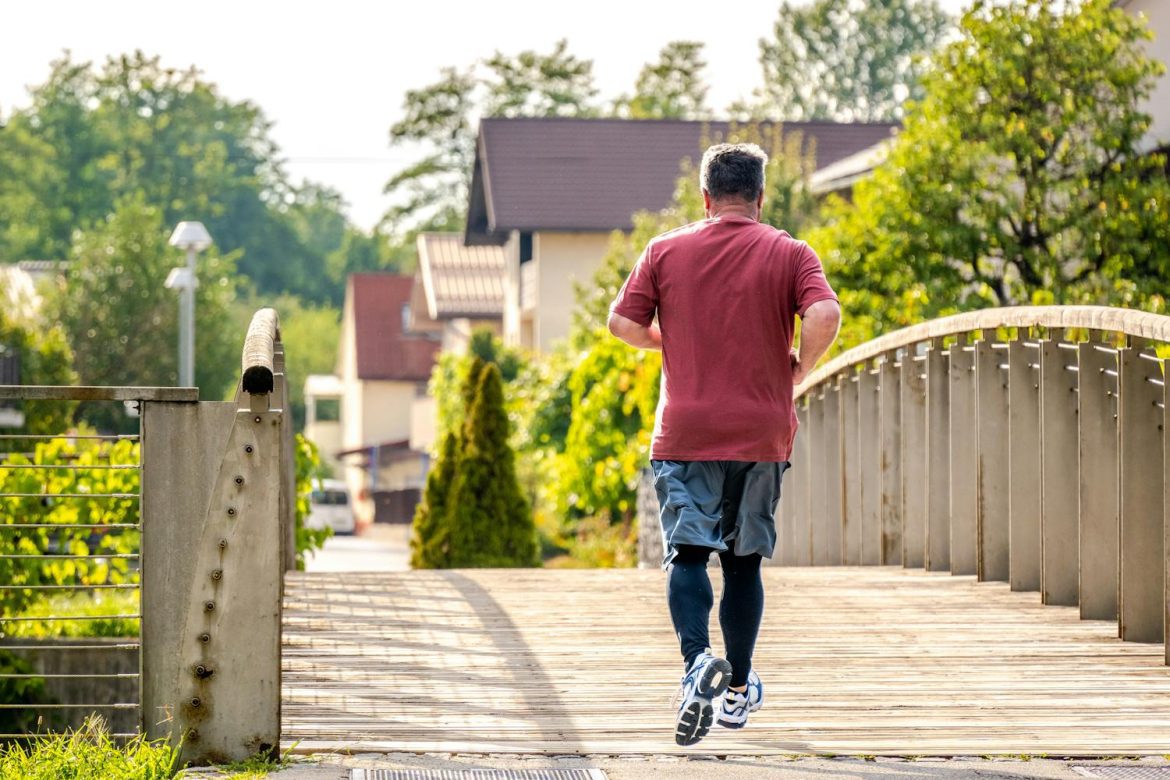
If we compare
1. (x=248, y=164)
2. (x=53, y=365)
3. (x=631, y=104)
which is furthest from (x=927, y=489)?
(x=248, y=164)

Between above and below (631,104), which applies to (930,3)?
above

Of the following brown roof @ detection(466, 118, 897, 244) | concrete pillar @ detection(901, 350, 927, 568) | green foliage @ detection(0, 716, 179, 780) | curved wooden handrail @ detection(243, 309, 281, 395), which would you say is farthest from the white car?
green foliage @ detection(0, 716, 179, 780)

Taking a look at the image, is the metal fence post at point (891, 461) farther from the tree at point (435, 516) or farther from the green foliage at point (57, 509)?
the tree at point (435, 516)

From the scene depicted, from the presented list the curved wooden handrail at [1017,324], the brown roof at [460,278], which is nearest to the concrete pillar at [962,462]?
the curved wooden handrail at [1017,324]

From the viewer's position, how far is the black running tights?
5750 mm

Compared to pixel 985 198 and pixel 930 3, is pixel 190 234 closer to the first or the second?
pixel 985 198

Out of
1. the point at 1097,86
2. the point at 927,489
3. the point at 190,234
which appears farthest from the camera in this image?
the point at 190,234

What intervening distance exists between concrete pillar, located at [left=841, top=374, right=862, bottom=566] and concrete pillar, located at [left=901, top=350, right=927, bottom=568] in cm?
95

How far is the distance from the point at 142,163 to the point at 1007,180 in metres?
80.3

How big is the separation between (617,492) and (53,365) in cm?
1583

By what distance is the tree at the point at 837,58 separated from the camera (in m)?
79.9

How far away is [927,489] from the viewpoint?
34.8 feet

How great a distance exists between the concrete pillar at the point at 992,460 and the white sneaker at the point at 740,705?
4103 mm

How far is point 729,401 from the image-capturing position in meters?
5.77
